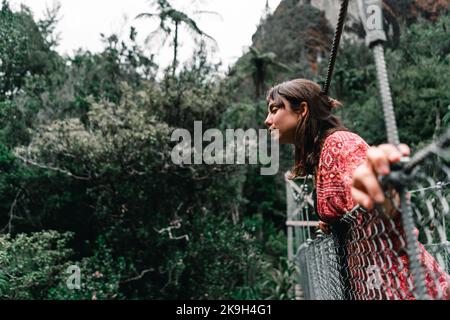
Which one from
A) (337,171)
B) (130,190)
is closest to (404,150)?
(337,171)

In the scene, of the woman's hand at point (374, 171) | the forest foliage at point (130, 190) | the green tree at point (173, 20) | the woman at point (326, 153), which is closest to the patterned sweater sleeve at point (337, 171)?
the woman at point (326, 153)

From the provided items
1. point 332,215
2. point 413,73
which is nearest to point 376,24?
point 332,215

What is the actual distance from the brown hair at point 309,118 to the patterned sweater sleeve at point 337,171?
11cm

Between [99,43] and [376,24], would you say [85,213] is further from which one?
[376,24]

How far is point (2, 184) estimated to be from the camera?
23.7 feet

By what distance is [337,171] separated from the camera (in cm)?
101

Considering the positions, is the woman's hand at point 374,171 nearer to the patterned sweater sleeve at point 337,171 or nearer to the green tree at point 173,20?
the patterned sweater sleeve at point 337,171

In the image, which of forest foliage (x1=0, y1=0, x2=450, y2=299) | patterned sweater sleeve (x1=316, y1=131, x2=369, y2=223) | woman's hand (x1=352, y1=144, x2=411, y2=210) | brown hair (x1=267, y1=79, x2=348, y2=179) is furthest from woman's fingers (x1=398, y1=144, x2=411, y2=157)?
forest foliage (x1=0, y1=0, x2=450, y2=299)

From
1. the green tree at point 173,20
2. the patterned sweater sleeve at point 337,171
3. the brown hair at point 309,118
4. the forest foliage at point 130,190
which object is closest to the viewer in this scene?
the patterned sweater sleeve at point 337,171

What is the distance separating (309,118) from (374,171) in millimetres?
675

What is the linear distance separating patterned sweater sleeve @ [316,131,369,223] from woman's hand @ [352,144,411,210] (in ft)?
1.43

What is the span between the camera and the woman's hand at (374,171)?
1.65 feet

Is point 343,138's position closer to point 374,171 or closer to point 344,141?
point 344,141

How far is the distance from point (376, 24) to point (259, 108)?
13118 mm
